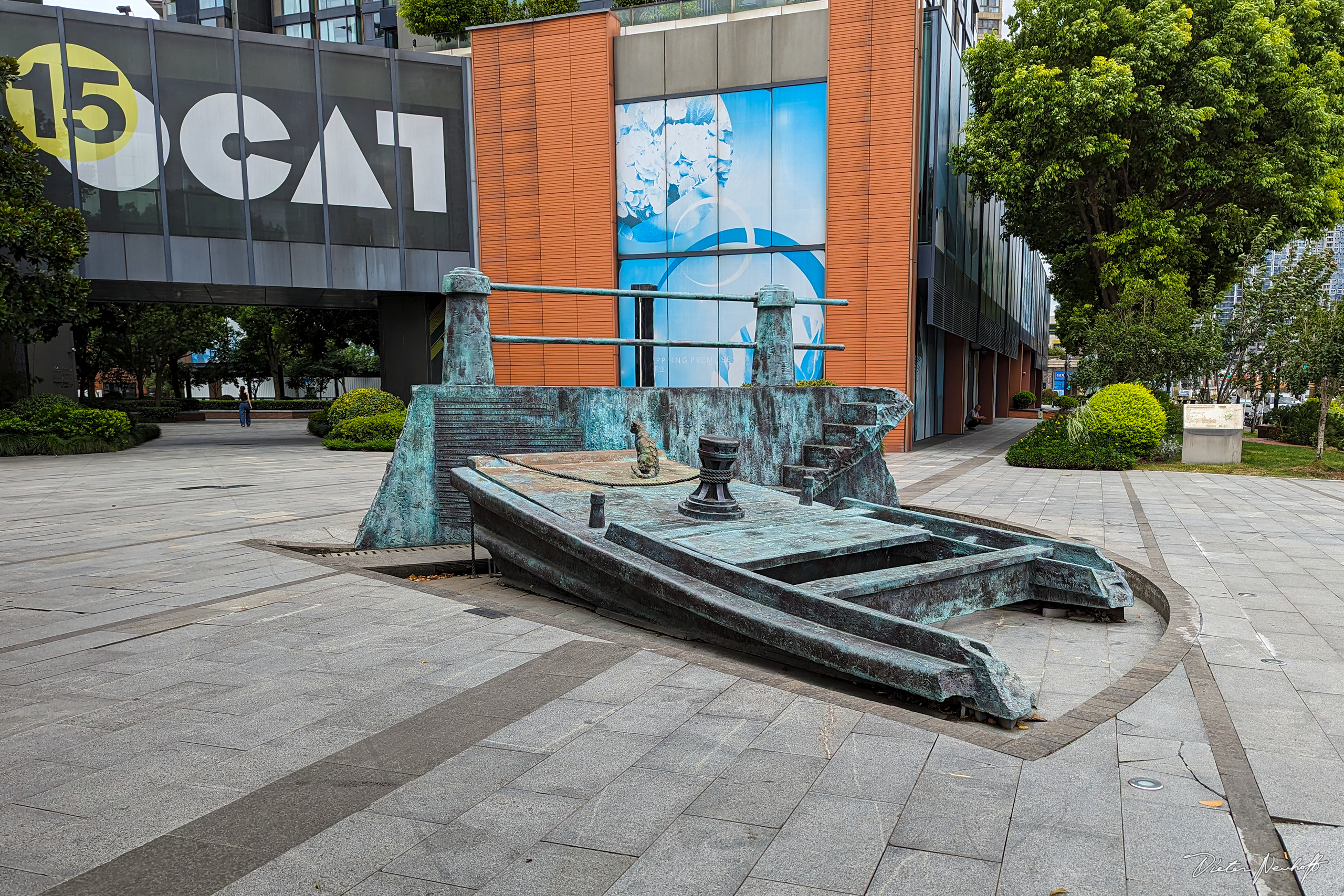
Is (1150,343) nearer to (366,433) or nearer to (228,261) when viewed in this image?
(366,433)

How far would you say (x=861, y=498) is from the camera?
26.3 ft

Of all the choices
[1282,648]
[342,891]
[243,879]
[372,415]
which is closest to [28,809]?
[243,879]

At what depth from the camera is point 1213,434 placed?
52.6ft

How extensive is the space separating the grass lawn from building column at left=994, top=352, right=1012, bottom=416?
20986 millimetres

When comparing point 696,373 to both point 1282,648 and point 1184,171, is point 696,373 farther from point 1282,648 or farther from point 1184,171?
point 1282,648

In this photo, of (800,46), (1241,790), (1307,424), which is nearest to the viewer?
(1241,790)

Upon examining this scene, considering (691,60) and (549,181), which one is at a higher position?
(691,60)

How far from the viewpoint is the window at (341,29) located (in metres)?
56.4

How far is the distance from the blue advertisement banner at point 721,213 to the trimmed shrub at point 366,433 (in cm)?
588

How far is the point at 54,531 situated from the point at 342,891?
25.5 feet

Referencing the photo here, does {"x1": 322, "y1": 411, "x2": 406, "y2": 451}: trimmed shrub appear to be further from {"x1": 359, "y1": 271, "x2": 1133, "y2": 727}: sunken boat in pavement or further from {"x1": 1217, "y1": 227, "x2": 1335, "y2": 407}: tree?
{"x1": 1217, "y1": 227, "x2": 1335, "y2": 407}: tree

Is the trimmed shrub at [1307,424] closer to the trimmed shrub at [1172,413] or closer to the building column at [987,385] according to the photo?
the trimmed shrub at [1172,413]

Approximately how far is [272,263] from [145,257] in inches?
107

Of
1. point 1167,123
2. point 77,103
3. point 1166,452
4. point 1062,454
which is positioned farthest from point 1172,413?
point 77,103
